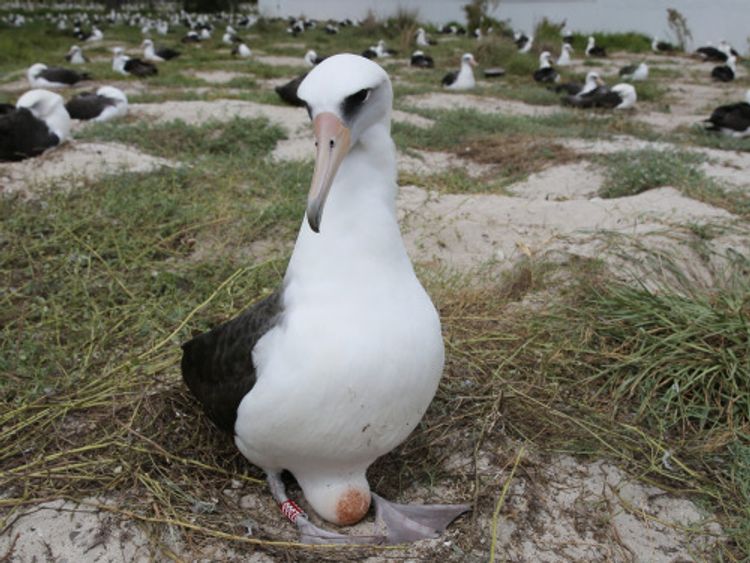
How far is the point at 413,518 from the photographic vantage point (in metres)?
2.25

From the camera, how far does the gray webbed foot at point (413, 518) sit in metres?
2.19

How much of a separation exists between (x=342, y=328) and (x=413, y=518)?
775 millimetres

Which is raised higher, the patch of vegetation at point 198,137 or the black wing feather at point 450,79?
the patch of vegetation at point 198,137

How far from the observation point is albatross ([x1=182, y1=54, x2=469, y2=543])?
1791mm

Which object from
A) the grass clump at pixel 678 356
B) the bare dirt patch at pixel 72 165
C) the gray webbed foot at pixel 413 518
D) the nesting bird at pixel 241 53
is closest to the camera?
A: the gray webbed foot at pixel 413 518

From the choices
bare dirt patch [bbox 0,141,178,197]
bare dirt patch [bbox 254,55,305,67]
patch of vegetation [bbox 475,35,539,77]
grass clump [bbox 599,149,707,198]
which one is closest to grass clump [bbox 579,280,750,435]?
grass clump [bbox 599,149,707,198]

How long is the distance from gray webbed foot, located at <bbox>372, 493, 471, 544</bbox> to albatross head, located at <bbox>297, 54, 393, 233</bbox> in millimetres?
1077

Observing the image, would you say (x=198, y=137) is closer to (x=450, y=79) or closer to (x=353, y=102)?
(x=353, y=102)

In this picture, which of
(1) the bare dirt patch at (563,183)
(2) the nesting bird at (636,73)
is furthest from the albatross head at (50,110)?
(2) the nesting bird at (636,73)

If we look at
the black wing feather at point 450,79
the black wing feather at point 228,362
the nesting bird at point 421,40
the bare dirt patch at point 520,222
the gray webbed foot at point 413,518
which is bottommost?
the nesting bird at point 421,40

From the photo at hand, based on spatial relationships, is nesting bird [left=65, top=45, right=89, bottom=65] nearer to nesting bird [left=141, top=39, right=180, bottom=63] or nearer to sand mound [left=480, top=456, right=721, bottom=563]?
nesting bird [left=141, top=39, right=180, bottom=63]

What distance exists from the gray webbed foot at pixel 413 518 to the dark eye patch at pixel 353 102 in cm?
129

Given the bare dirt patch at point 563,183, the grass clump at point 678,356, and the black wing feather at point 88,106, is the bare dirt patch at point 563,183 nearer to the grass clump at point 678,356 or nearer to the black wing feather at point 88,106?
the grass clump at point 678,356

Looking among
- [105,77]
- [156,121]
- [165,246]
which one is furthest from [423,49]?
[165,246]
